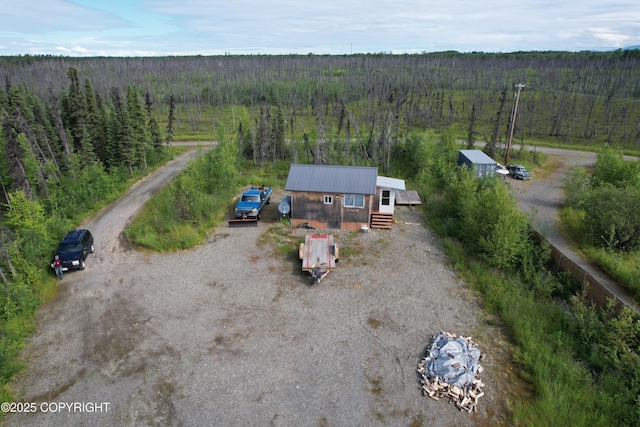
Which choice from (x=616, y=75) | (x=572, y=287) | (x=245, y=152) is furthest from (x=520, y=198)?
(x=616, y=75)

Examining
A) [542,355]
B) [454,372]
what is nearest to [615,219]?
[542,355]

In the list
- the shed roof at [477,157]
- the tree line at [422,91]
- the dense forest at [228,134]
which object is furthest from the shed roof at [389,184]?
the tree line at [422,91]

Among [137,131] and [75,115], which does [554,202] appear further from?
[75,115]

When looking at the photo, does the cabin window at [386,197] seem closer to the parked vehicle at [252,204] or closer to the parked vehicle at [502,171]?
the parked vehicle at [252,204]

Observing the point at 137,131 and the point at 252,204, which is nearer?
the point at 252,204

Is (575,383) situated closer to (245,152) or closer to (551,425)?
(551,425)

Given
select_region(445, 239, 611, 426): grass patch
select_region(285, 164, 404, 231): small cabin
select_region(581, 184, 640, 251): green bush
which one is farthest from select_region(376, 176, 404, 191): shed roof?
select_region(581, 184, 640, 251): green bush

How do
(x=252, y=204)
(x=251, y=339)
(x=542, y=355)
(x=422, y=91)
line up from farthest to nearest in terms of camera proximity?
(x=422, y=91)
(x=252, y=204)
(x=251, y=339)
(x=542, y=355)
